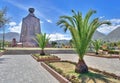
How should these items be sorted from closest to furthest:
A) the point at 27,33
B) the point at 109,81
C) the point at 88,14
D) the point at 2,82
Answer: the point at 109,81 → the point at 2,82 → the point at 88,14 → the point at 27,33

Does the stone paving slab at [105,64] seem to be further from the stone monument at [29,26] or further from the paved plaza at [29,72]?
the stone monument at [29,26]

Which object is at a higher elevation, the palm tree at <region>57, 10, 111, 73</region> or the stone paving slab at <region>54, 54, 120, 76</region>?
the palm tree at <region>57, 10, 111, 73</region>

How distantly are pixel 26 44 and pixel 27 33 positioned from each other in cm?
572

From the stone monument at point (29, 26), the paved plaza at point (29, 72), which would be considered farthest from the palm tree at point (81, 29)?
the stone monument at point (29, 26)

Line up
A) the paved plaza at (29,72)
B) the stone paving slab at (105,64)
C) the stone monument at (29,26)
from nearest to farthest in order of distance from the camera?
1. the paved plaza at (29,72)
2. the stone paving slab at (105,64)
3. the stone monument at (29,26)

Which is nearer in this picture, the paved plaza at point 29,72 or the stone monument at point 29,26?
the paved plaza at point 29,72

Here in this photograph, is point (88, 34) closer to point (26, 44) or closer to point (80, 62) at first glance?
point (80, 62)

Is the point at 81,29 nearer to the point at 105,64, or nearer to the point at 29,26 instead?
the point at 105,64

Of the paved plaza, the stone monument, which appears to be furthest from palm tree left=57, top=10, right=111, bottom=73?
the stone monument

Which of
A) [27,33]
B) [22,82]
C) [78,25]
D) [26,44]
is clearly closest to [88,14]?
[78,25]

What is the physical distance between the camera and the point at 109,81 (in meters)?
10.6

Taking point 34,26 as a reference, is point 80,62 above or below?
below

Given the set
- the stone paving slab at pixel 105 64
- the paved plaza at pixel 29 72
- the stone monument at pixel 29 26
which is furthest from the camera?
the stone monument at pixel 29 26

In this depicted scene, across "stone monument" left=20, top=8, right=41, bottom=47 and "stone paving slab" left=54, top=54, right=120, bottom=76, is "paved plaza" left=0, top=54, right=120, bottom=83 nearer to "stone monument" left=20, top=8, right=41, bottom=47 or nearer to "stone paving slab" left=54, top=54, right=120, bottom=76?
"stone paving slab" left=54, top=54, right=120, bottom=76
